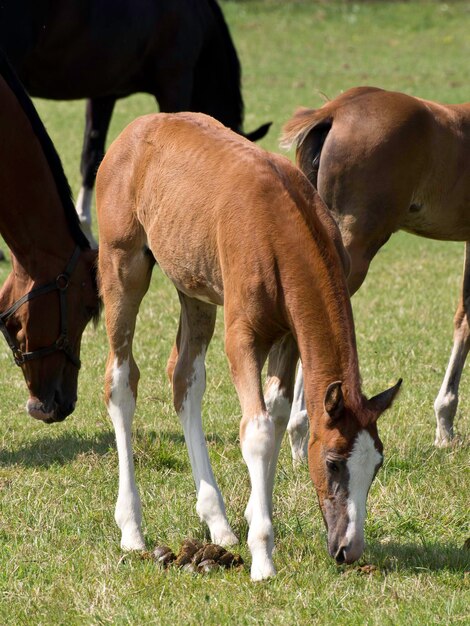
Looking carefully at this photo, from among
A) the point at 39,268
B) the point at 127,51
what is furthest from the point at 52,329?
the point at 127,51

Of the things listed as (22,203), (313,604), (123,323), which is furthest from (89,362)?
(313,604)

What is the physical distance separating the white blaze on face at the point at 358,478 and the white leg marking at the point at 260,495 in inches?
12.7

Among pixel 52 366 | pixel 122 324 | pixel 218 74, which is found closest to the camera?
pixel 122 324

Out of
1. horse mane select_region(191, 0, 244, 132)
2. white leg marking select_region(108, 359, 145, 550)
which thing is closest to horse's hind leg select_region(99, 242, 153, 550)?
white leg marking select_region(108, 359, 145, 550)

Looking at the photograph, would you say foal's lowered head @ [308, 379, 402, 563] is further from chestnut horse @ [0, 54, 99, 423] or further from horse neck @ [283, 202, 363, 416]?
chestnut horse @ [0, 54, 99, 423]

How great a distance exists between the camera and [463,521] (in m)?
4.47

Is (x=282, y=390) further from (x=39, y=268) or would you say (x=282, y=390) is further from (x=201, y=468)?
(x=39, y=268)

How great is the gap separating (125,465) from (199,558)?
596 millimetres

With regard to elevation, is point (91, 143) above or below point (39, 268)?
below

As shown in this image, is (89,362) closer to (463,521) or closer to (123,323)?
(123,323)

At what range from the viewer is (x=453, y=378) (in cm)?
571

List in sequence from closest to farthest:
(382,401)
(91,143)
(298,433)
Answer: (382,401) → (298,433) → (91,143)

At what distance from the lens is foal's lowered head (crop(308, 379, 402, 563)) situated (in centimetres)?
359

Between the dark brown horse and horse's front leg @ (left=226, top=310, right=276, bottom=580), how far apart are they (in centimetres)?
456
